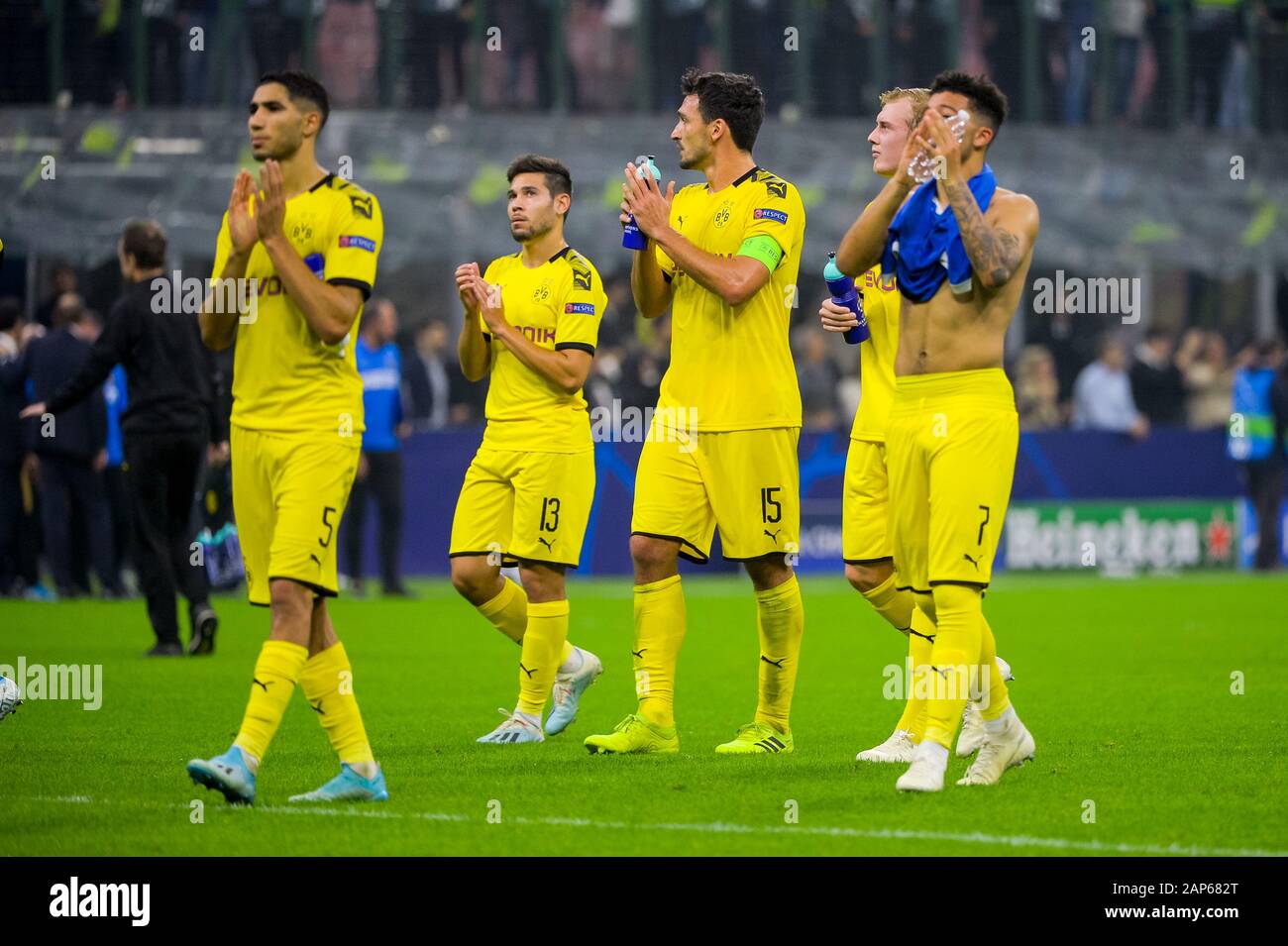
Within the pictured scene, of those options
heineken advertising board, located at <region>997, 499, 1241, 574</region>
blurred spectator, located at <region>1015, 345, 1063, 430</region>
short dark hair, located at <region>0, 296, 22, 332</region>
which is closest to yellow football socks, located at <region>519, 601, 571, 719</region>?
short dark hair, located at <region>0, 296, 22, 332</region>

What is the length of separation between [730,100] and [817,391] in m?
13.2

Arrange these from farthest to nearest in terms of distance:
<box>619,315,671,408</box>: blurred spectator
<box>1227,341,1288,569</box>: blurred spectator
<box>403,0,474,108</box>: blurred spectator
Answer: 1. <box>403,0,474,108</box>: blurred spectator
2. <box>1227,341,1288,569</box>: blurred spectator
3. <box>619,315,671,408</box>: blurred spectator

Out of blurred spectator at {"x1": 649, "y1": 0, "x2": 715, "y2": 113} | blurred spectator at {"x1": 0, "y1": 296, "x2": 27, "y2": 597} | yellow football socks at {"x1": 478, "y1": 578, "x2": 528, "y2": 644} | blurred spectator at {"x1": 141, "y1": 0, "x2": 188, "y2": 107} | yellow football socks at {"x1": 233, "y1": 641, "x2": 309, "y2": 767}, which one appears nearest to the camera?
yellow football socks at {"x1": 233, "y1": 641, "x2": 309, "y2": 767}

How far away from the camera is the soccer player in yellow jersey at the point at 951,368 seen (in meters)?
7.02

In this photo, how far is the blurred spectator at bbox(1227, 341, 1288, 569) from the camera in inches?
853

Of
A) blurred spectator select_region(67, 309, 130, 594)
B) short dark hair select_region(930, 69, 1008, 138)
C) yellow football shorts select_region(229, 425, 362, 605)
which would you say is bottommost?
blurred spectator select_region(67, 309, 130, 594)

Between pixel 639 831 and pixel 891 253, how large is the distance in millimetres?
2292

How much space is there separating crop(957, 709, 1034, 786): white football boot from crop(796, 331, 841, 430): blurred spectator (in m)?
13.7

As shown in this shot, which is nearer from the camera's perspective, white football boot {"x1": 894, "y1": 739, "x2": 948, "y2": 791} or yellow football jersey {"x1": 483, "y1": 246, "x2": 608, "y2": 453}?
white football boot {"x1": 894, "y1": 739, "x2": 948, "y2": 791}

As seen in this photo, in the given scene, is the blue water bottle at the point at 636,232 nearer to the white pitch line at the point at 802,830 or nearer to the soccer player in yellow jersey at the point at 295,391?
the soccer player in yellow jersey at the point at 295,391

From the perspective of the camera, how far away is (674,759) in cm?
833

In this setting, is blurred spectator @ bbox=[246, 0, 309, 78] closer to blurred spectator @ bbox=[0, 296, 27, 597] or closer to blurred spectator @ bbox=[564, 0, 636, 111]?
blurred spectator @ bbox=[564, 0, 636, 111]
